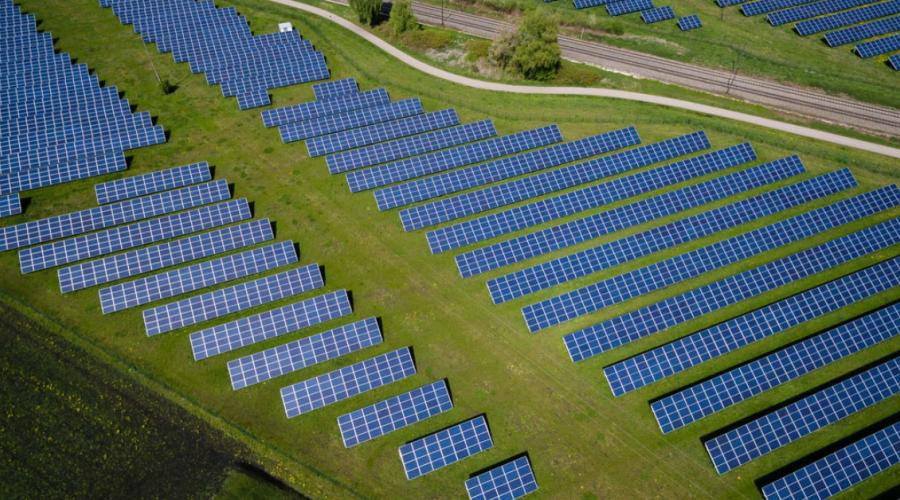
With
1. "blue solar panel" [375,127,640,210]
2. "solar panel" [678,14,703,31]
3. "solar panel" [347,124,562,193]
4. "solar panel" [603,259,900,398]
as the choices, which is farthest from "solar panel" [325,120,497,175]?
"solar panel" [678,14,703,31]

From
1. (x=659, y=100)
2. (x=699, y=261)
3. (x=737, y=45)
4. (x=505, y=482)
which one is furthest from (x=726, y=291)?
(x=737, y=45)

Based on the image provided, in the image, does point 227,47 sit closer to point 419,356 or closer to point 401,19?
point 401,19

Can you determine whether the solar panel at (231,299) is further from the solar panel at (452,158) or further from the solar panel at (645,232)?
the solar panel at (645,232)

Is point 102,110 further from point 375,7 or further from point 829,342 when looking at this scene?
point 829,342

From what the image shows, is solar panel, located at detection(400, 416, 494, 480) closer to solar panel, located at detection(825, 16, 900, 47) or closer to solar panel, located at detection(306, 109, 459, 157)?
solar panel, located at detection(306, 109, 459, 157)

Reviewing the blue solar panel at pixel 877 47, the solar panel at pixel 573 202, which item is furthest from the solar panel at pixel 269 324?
the blue solar panel at pixel 877 47

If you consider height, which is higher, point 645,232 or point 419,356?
point 645,232

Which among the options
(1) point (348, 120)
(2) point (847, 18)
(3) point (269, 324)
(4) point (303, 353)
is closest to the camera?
(4) point (303, 353)
